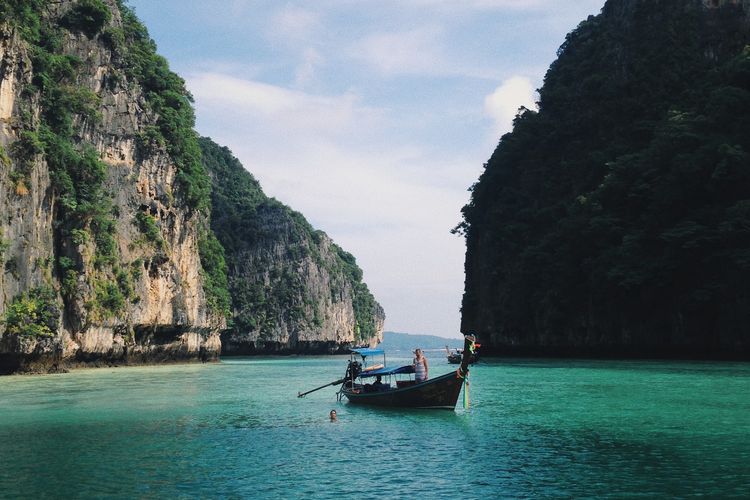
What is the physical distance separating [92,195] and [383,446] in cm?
3854

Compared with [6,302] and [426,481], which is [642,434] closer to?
[426,481]

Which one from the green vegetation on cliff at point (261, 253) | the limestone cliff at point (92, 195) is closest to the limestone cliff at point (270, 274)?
the green vegetation on cliff at point (261, 253)

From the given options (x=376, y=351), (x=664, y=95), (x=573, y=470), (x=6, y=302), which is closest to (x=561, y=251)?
(x=664, y=95)

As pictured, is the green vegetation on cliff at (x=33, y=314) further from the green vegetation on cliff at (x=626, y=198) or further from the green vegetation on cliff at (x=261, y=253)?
the green vegetation on cliff at (x=261, y=253)

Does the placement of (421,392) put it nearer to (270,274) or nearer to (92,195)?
(92,195)

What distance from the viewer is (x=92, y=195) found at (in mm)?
48156

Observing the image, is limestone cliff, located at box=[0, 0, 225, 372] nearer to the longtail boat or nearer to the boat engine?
the boat engine

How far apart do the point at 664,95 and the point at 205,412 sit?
160 feet

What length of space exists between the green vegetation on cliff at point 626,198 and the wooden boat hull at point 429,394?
24754mm

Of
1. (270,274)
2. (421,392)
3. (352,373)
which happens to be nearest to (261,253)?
(270,274)

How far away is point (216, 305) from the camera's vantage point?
80188 mm

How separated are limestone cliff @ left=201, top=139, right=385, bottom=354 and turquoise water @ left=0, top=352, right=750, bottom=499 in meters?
88.2

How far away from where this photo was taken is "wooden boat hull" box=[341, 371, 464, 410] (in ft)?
70.0

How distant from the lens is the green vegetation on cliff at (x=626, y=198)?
42.8 meters
